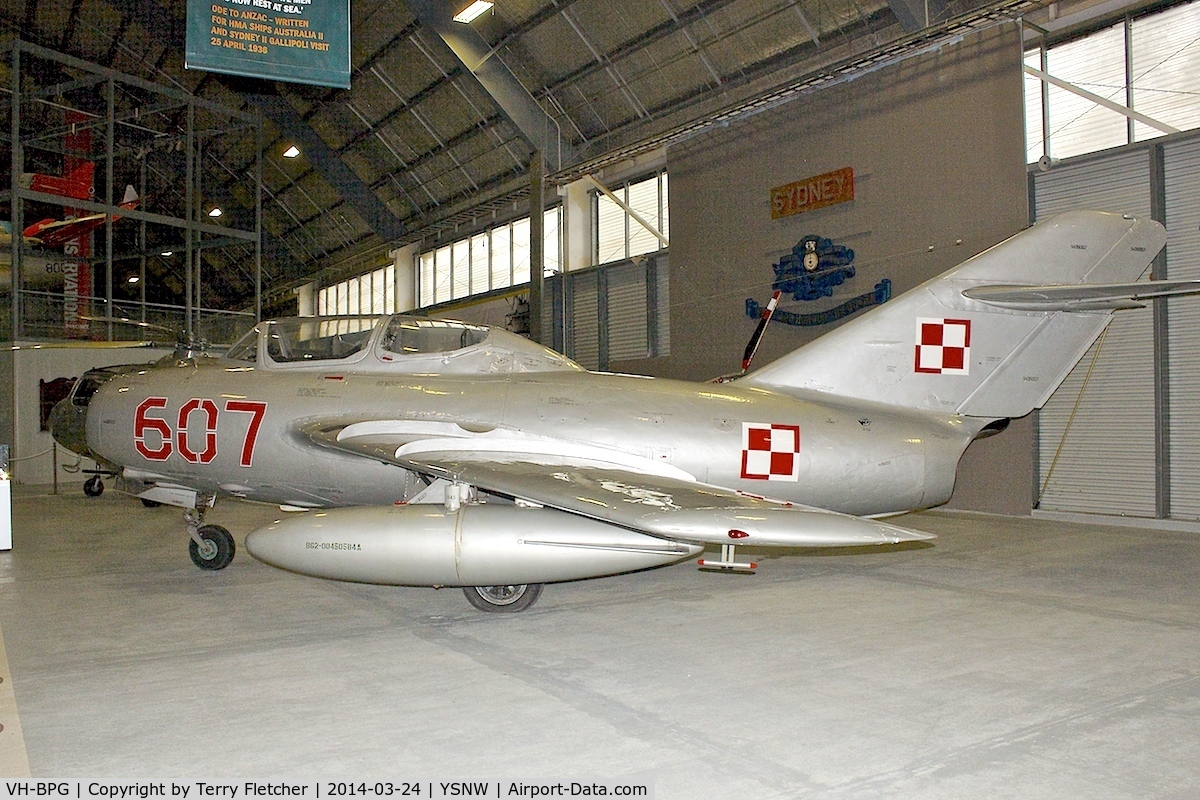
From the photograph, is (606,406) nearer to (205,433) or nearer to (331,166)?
(205,433)

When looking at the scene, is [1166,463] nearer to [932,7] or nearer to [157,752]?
[932,7]

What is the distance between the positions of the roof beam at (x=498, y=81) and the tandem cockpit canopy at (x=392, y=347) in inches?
486

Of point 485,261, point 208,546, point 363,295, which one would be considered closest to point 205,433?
point 208,546

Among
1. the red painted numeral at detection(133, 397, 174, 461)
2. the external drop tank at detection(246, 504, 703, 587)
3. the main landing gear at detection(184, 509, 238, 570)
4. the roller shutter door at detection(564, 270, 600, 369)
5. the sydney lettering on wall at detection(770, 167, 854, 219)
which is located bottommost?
the main landing gear at detection(184, 509, 238, 570)

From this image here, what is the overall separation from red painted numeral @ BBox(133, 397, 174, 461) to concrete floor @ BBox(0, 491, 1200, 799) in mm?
1100

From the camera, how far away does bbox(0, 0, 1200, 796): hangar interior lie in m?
3.85

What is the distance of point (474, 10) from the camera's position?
51.6ft

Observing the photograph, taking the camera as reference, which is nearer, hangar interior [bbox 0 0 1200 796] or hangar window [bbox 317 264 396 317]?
hangar interior [bbox 0 0 1200 796]

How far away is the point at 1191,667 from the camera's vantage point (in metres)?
4.70

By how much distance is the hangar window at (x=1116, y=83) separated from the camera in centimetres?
1036

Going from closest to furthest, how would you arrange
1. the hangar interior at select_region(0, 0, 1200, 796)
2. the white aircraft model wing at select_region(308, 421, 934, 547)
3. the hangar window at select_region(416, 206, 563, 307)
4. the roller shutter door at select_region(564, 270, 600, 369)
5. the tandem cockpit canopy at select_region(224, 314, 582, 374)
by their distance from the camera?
the hangar interior at select_region(0, 0, 1200, 796), the white aircraft model wing at select_region(308, 421, 934, 547), the tandem cockpit canopy at select_region(224, 314, 582, 374), the roller shutter door at select_region(564, 270, 600, 369), the hangar window at select_region(416, 206, 563, 307)

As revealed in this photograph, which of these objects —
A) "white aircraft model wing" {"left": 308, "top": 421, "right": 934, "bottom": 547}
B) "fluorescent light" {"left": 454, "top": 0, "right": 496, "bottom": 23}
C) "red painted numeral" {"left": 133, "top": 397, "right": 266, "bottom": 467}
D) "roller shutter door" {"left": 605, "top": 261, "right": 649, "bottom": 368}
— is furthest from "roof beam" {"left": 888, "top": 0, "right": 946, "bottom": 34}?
"red painted numeral" {"left": 133, "top": 397, "right": 266, "bottom": 467}

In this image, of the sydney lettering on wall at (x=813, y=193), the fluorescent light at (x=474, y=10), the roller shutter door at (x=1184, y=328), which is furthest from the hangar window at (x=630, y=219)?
the roller shutter door at (x=1184, y=328)

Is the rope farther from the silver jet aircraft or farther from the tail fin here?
the tail fin
